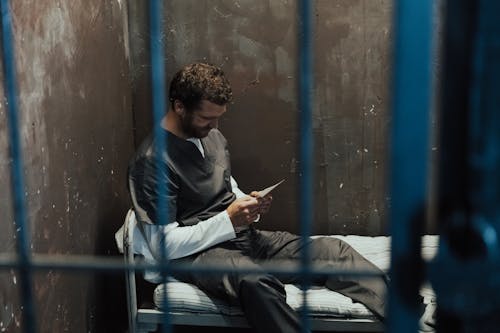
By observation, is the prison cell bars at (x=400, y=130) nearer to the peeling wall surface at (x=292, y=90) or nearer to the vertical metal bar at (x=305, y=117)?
the vertical metal bar at (x=305, y=117)

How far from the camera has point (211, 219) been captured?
7.87 ft

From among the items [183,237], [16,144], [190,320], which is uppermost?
[16,144]

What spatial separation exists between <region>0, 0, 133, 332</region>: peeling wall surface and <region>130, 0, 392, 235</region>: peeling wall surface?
282 mm

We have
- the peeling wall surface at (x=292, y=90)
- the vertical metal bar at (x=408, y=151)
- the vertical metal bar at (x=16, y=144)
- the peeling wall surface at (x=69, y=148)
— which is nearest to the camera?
the vertical metal bar at (x=408, y=151)

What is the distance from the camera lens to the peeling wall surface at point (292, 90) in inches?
113

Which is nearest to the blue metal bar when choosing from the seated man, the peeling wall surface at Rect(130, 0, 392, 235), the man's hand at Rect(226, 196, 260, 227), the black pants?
the black pants

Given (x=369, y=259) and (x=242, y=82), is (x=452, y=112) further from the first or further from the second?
(x=242, y=82)

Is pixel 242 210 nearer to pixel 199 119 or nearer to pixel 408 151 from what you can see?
pixel 199 119

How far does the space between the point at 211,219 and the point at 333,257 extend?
501 mm

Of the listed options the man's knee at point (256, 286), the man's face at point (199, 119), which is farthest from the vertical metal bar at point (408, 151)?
the man's face at point (199, 119)

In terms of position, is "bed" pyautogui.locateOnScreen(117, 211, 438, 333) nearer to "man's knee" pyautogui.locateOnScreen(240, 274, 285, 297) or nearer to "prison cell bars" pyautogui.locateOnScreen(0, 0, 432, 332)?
"man's knee" pyautogui.locateOnScreen(240, 274, 285, 297)

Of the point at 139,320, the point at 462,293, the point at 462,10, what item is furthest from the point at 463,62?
the point at 139,320

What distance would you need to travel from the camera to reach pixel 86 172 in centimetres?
248

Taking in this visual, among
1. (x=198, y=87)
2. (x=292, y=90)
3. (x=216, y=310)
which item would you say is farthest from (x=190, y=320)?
(x=292, y=90)
